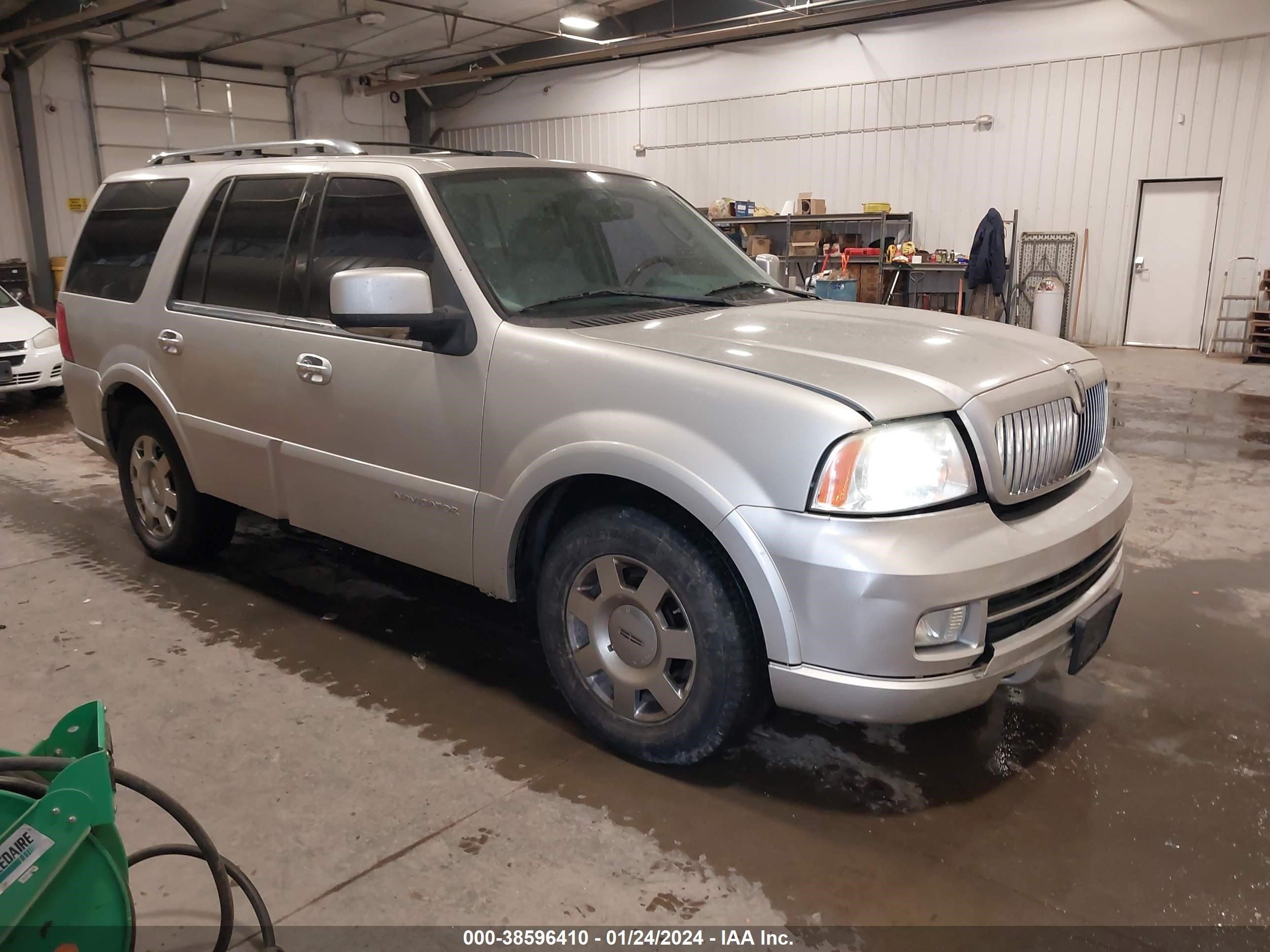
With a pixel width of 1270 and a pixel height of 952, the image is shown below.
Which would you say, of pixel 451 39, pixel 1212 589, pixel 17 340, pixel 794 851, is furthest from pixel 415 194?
pixel 451 39

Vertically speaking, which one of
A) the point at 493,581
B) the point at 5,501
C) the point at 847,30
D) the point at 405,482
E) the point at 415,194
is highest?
the point at 847,30

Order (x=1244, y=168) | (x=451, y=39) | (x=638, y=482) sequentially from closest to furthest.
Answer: (x=638, y=482) → (x=1244, y=168) → (x=451, y=39)

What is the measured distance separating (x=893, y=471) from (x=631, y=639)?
862 mm

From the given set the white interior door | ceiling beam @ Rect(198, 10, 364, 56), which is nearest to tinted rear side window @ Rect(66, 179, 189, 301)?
ceiling beam @ Rect(198, 10, 364, 56)

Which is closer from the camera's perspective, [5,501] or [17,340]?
[5,501]

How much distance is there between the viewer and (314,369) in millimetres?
3172

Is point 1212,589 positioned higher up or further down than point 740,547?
further down

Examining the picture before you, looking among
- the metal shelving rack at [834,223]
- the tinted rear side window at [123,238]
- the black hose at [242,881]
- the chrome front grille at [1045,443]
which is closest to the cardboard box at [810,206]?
the metal shelving rack at [834,223]

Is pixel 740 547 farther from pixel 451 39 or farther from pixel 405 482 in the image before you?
pixel 451 39

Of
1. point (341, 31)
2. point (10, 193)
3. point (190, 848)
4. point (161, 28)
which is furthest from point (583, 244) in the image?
point (10, 193)

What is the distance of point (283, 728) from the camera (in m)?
2.86

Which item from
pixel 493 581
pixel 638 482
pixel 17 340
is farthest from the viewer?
pixel 17 340

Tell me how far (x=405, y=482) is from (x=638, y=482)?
935 millimetres

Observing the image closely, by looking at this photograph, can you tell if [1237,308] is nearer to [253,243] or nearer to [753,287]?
[753,287]
